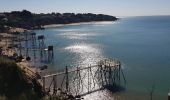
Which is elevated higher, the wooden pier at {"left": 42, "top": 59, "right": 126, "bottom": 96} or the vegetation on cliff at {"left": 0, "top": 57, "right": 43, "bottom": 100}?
the vegetation on cliff at {"left": 0, "top": 57, "right": 43, "bottom": 100}

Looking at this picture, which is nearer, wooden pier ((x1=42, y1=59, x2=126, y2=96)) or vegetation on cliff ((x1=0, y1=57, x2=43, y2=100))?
vegetation on cliff ((x1=0, y1=57, x2=43, y2=100))

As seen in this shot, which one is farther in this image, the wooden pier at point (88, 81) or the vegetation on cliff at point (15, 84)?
the wooden pier at point (88, 81)

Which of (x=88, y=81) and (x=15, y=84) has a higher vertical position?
(x=15, y=84)

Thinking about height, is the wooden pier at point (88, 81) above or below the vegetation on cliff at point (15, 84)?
below

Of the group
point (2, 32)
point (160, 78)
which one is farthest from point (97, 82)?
point (2, 32)

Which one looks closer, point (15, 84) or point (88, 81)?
point (15, 84)

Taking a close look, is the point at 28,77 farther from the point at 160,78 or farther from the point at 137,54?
the point at 137,54

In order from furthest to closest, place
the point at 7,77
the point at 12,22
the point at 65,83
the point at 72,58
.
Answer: the point at 12,22 → the point at 72,58 → the point at 65,83 → the point at 7,77

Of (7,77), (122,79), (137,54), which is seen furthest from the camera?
(137,54)
